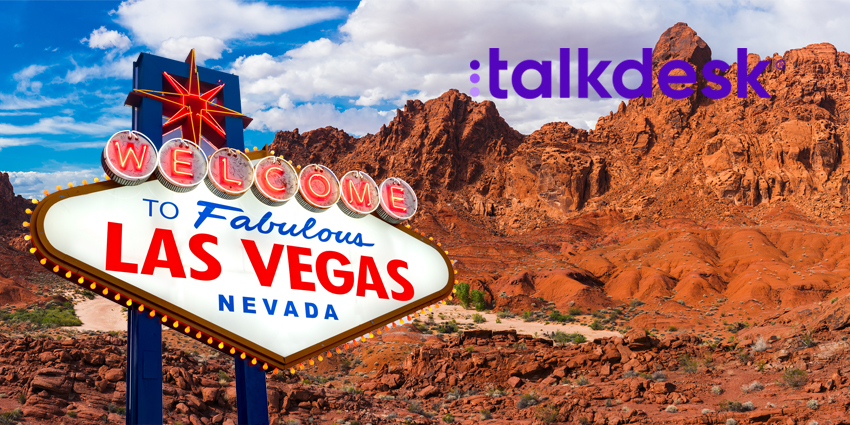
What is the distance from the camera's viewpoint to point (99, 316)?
4806cm

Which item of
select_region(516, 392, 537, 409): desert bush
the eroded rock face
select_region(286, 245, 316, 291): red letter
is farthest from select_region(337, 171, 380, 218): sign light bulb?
the eroded rock face

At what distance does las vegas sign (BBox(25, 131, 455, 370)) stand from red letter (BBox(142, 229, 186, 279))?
0.06 feet

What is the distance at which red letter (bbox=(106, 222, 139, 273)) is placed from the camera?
971 centimetres

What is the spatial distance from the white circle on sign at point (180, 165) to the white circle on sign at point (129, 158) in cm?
19

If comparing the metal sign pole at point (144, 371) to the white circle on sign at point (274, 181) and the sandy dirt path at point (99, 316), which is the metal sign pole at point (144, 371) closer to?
the white circle on sign at point (274, 181)

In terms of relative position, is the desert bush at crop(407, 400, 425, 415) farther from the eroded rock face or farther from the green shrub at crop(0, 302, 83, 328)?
the eroded rock face

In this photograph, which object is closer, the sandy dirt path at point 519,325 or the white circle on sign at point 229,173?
the white circle on sign at point 229,173

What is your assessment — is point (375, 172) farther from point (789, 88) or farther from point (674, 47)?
point (789, 88)

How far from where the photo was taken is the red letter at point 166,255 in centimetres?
1013

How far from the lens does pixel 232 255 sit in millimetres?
11164

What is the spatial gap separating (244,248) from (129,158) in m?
2.55

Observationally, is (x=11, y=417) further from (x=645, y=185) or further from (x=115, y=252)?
(x=645, y=185)

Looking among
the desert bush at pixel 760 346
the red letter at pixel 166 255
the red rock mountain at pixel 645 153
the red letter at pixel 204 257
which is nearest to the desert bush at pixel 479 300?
the desert bush at pixel 760 346

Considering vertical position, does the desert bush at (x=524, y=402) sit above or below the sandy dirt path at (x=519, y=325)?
above
